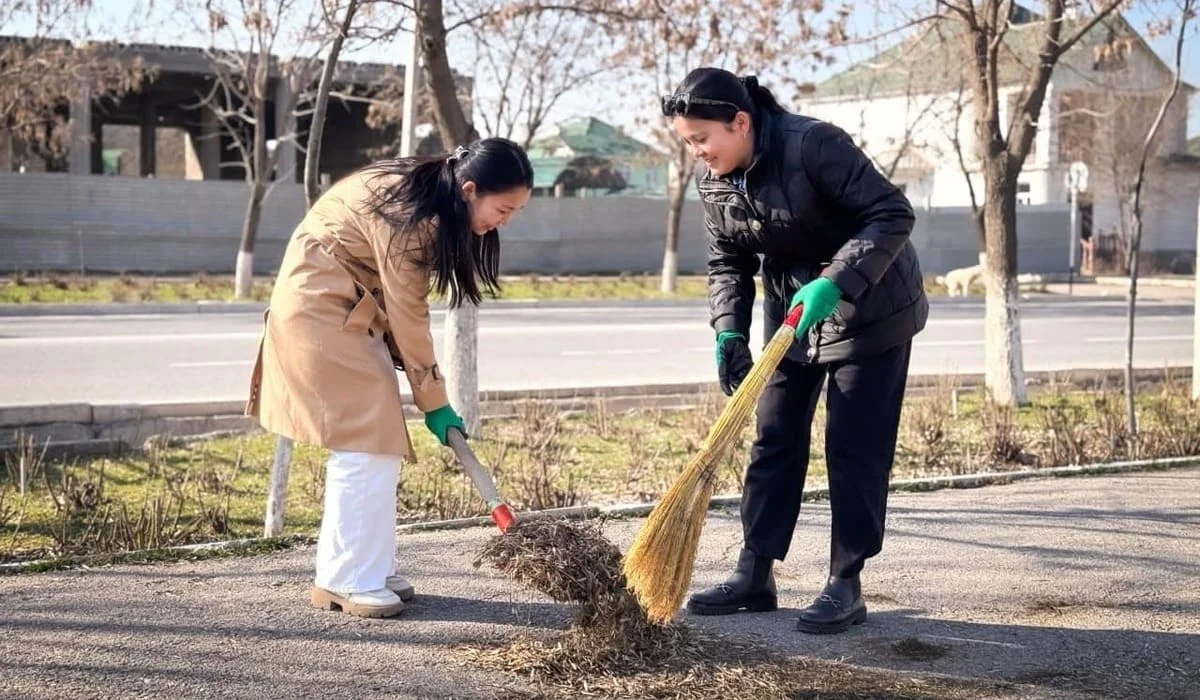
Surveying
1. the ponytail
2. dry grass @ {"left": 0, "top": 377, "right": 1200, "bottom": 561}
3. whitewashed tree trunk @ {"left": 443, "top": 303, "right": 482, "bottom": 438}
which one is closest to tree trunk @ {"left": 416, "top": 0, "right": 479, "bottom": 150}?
whitewashed tree trunk @ {"left": 443, "top": 303, "right": 482, "bottom": 438}

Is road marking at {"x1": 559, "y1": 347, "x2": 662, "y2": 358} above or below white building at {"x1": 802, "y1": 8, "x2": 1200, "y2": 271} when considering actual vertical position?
below

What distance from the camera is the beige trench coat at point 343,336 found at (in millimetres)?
4398

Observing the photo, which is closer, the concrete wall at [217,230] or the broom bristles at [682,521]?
the broom bristles at [682,521]

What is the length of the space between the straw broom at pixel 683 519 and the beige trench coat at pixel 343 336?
868 mm

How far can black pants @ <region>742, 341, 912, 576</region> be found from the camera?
457 centimetres

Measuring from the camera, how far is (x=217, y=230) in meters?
29.8

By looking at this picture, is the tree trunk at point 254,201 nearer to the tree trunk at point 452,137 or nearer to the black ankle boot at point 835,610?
the tree trunk at point 452,137


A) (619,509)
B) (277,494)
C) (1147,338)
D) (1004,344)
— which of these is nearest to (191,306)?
(1004,344)

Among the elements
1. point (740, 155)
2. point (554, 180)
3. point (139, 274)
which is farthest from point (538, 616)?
point (554, 180)

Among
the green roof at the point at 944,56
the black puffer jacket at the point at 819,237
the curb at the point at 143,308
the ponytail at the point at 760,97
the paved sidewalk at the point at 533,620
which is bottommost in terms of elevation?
the paved sidewalk at the point at 533,620

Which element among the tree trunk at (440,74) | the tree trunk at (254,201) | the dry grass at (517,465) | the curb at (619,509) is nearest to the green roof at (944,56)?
the dry grass at (517,465)

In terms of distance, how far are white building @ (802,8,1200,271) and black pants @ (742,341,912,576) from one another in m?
7.10

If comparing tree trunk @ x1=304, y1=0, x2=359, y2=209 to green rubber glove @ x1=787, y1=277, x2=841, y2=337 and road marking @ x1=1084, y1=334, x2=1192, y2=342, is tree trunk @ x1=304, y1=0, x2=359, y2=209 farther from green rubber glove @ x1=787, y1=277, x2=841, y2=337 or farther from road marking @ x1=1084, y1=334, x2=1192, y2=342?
road marking @ x1=1084, y1=334, x2=1192, y2=342

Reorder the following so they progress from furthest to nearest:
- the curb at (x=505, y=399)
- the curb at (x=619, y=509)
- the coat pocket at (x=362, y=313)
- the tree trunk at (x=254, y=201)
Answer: the tree trunk at (x=254, y=201)
the curb at (x=505, y=399)
the curb at (x=619, y=509)
the coat pocket at (x=362, y=313)
